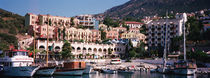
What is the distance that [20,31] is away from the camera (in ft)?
383

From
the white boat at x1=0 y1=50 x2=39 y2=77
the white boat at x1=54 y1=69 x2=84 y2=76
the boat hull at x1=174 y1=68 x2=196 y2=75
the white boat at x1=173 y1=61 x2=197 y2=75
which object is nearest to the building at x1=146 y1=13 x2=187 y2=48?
the white boat at x1=173 y1=61 x2=197 y2=75

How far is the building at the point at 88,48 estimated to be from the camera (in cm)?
9444

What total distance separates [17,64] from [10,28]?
71.4 metres

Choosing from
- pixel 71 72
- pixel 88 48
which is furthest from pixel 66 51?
pixel 71 72

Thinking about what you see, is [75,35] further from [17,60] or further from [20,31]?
[17,60]

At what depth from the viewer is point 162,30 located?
11650 centimetres

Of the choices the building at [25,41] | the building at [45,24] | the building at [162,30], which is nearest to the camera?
the building at [25,41]

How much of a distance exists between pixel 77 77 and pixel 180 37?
58.3 m

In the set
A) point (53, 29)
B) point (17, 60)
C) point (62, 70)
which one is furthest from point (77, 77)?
point (53, 29)

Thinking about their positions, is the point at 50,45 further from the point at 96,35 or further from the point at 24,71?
the point at 24,71

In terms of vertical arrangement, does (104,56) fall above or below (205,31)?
below

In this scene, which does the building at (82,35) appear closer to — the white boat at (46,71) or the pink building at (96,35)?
the pink building at (96,35)

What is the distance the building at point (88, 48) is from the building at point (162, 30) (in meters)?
13.0

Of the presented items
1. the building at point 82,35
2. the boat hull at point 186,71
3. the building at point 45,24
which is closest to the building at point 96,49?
the building at point 82,35
